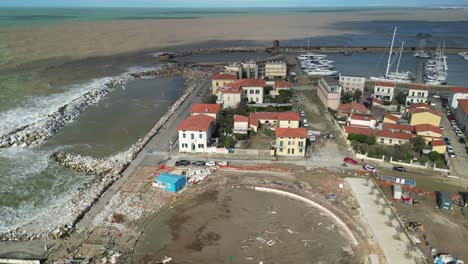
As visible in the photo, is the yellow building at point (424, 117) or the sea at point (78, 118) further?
the yellow building at point (424, 117)

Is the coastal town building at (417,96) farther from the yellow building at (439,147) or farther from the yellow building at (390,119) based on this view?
the yellow building at (439,147)

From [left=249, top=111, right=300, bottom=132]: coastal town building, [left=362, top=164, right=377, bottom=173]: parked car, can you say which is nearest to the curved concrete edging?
[left=362, top=164, right=377, bottom=173]: parked car

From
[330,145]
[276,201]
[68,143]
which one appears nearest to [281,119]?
[330,145]

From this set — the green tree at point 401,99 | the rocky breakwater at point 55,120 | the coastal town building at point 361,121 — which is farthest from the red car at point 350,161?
the rocky breakwater at point 55,120

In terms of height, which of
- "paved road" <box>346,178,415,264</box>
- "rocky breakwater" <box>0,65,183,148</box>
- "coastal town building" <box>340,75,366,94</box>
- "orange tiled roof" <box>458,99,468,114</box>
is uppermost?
"coastal town building" <box>340,75,366,94</box>

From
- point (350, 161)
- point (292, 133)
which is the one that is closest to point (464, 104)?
point (350, 161)

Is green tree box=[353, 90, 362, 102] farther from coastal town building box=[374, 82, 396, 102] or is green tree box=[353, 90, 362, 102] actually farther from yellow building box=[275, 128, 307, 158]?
yellow building box=[275, 128, 307, 158]

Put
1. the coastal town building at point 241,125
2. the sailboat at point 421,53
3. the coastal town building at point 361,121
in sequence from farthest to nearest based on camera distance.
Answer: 1. the sailboat at point 421,53
2. the coastal town building at point 361,121
3. the coastal town building at point 241,125
